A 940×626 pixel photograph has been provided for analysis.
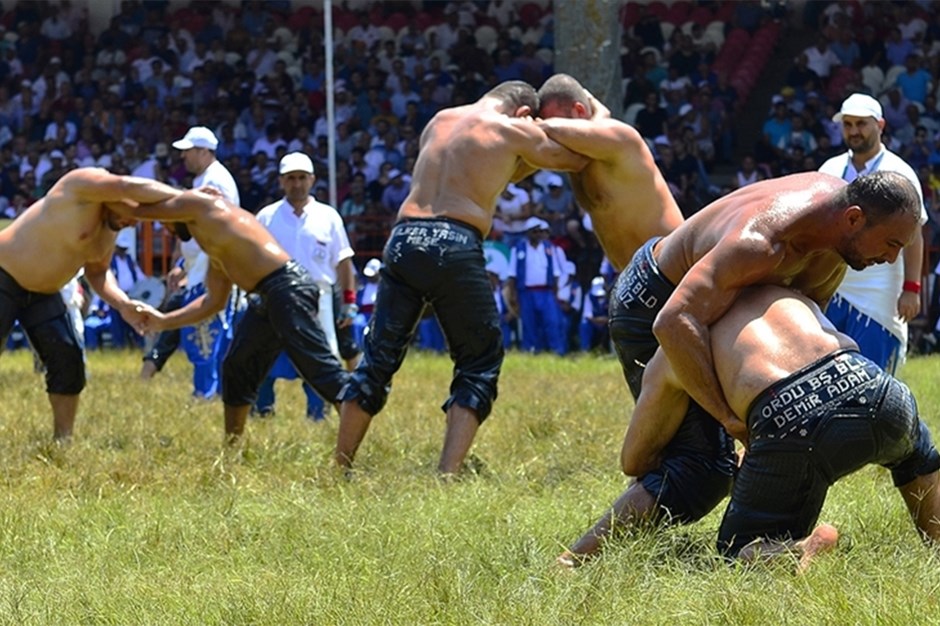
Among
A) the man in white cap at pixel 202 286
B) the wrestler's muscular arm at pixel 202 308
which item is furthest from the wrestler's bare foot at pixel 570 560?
the man in white cap at pixel 202 286

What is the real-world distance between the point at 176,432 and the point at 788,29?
14470mm

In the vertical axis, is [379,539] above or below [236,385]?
above

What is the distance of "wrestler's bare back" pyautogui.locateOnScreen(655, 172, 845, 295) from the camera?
468cm

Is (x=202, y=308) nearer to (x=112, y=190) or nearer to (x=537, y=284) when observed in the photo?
(x=112, y=190)

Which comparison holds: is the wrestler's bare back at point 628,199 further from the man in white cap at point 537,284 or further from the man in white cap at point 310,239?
the man in white cap at point 537,284

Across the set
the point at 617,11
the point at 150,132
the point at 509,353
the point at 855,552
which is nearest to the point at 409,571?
the point at 855,552

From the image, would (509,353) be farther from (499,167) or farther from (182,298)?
(499,167)

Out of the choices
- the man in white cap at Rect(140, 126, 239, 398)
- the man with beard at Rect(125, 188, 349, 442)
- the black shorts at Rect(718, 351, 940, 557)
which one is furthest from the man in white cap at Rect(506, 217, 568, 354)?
the black shorts at Rect(718, 351, 940, 557)

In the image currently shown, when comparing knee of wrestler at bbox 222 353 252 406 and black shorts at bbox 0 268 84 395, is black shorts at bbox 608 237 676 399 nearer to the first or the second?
knee of wrestler at bbox 222 353 252 406

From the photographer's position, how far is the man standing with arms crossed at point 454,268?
708 cm

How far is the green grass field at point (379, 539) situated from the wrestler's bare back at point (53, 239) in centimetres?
83

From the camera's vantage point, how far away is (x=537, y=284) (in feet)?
53.0

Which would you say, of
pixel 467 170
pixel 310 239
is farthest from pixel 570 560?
pixel 310 239

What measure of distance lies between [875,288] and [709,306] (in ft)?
11.6
